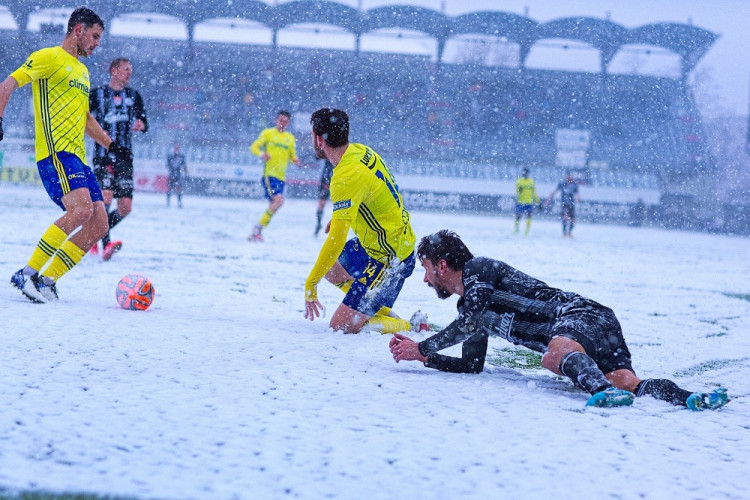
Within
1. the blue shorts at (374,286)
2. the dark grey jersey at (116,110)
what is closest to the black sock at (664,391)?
the blue shorts at (374,286)

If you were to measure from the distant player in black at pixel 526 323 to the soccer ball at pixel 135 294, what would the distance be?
1909mm

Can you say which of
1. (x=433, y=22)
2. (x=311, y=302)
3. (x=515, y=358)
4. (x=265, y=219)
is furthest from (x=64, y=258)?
(x=433, y=22)

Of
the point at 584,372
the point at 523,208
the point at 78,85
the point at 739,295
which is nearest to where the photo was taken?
the point at 584,372

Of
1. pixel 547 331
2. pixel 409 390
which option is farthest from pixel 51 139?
pixel 547 331

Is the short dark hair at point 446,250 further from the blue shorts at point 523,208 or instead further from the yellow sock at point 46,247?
the blue shorts at point 523,208

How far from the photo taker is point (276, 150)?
1129 cm

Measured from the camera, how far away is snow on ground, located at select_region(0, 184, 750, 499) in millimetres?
1969

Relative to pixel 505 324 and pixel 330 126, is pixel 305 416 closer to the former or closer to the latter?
pixel 505 324

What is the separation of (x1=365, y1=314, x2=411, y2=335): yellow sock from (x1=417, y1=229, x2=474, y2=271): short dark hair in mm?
1249

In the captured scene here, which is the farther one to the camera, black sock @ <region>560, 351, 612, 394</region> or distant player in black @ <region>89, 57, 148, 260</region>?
distant player in black @ <region>89, 57, 148, 260</region>

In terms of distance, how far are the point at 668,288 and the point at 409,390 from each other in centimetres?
574

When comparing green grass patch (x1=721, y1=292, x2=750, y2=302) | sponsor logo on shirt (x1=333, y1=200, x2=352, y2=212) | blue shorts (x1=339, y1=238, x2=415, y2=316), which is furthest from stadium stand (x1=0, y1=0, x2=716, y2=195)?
sponsor logo on shirt (x1=333, y1=200, x2=352, y2=212)

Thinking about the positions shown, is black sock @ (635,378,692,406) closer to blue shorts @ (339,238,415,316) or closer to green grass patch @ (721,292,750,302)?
blue shorts @ (339,238,415,316)

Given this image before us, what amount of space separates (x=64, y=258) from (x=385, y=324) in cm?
211
